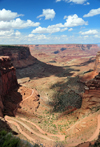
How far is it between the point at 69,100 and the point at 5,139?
86.7ft

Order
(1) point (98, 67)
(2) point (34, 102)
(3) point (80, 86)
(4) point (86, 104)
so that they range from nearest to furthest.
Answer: (4) point (86, 104) < (2) point (34, 102) < (3) point (80, 86) < (1) point (98, 67)

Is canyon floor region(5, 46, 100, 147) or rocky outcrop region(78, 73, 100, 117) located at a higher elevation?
rocky outcrop region(78, 73, 100, 117)

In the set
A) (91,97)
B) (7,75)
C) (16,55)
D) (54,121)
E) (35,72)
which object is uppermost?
(16,55)

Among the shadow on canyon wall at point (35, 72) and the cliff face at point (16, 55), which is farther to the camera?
the cliff face at point (16, 55)

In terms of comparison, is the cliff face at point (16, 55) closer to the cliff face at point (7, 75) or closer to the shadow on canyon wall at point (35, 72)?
the shadow on canyon wall at point (35, 72)

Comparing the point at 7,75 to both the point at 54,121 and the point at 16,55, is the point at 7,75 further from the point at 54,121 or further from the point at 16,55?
the point at 16,55

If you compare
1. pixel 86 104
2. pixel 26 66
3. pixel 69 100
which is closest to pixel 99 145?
pixel 86 104

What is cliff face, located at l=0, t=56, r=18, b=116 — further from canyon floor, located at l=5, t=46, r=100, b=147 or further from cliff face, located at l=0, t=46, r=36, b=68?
cliff face, located at l=0, t=46, r=36, b=68

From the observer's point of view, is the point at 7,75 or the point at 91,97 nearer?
the point at 91,97

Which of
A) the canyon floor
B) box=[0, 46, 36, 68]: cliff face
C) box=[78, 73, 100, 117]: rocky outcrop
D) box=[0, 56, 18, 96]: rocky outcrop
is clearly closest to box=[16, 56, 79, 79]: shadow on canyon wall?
box=[0, 46, 36, 68]: cliff face

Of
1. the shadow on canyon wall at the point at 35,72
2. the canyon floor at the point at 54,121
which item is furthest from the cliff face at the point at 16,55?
the canyon floor at the point at 54,121

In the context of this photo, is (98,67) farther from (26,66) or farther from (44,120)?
(26,66)

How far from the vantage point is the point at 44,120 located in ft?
85.1

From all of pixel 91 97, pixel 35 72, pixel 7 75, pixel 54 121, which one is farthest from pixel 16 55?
pixel 91 97
